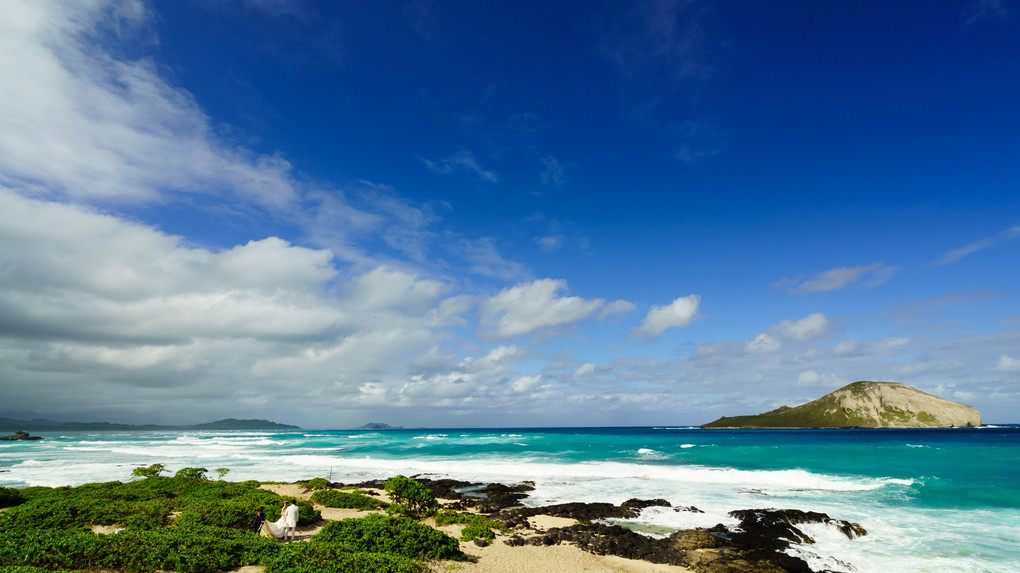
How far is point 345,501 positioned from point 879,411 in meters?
146

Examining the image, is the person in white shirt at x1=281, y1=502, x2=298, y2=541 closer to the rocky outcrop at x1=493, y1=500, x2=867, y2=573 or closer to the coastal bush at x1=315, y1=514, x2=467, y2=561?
the coastal bush at x1=315, y1=514, x2=467, y2=561

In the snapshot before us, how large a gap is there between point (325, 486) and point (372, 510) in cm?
607

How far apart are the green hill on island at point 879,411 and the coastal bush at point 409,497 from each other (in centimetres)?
14148

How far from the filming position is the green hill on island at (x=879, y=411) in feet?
384

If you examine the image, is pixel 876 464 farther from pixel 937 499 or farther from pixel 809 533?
pixel 809 533

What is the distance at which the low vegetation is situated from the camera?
30.2ft

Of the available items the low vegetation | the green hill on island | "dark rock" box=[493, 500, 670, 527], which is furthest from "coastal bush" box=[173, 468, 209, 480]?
the green hill on island

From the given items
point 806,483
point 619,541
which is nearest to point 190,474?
point 619,541

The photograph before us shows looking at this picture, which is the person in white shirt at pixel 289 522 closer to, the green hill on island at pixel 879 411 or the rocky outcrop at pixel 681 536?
the rocky outcrop at pixel 681 536

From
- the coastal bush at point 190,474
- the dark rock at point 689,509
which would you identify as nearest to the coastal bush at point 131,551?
the coastal bush at point 190,474

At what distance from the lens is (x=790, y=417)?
136750mm

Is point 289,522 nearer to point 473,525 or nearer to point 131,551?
point 131,551

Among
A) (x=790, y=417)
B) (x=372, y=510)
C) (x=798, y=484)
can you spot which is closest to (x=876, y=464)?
(x=798, y=484)

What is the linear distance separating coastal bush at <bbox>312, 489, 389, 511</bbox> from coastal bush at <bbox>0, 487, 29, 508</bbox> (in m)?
9.91
